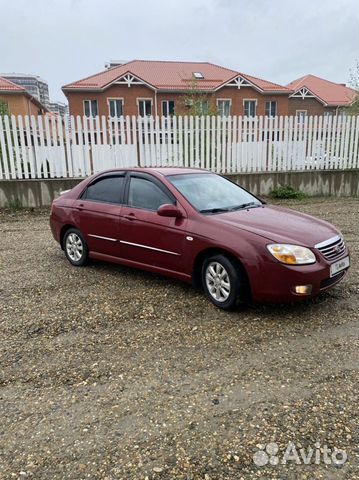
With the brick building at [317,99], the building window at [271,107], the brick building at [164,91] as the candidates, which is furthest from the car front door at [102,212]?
the brick building at [317,99]

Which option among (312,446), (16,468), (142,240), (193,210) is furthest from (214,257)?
(16,468)

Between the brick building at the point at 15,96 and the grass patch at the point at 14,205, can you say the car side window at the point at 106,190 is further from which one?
the brick building at the point at 15,96

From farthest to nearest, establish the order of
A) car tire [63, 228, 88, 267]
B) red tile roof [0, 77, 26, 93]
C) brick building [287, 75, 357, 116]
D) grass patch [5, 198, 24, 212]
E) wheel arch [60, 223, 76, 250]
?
brick building [287, 75, 357, 116] < red tile roof [0, 77, 26, 93] < grass patch [5, 198, 24, 212] < wheel arch [60, 223, 76, 250] < car tire [63, 228, 88, 267]

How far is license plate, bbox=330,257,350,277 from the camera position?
407cm

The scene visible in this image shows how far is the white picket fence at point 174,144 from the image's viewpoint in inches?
418

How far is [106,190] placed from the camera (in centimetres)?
559

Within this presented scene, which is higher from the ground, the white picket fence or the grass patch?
the white picket fence

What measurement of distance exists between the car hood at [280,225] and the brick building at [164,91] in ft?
108

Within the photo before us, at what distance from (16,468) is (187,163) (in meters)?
9.89

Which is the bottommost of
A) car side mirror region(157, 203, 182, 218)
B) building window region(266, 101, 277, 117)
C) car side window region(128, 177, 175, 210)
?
car side mirror region(157, 203, 182, 218)

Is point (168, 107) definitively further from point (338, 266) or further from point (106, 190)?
point (338, 266)

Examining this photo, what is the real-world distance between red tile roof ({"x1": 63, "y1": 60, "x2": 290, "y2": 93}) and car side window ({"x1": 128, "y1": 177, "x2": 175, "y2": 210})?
33664 mm

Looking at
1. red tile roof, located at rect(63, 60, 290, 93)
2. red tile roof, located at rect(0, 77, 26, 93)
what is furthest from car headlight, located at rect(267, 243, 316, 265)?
red tile roof, located at rect(0, 77, 26, 93)

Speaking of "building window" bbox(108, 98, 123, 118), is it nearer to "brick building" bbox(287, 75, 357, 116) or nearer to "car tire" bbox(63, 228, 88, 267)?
"brick building" bbox(287, 75, 357, 116)
